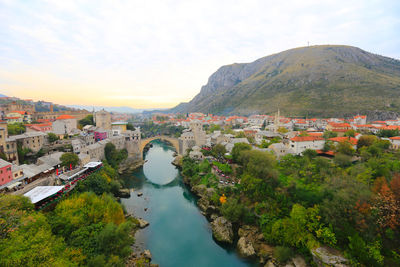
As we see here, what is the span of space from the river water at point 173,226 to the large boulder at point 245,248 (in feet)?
1.39

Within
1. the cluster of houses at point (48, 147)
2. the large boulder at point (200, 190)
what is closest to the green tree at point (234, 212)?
the large boulder at point (200, 190)

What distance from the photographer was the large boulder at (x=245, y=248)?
11.2m

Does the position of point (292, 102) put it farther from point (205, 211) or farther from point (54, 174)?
point (54, 174)

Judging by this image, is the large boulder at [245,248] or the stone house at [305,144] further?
the stone house at [305,144]

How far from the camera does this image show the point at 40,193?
35.1ft

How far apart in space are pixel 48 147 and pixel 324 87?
68.6 meters

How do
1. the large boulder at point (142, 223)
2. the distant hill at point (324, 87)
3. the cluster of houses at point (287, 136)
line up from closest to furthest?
the large boulder at point (142, 223), the cluster of houses at point (287, 136), the distant hill at point (324, 87)

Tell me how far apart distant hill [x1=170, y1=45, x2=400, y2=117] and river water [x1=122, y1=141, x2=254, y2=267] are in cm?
4401

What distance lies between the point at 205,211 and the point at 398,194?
497 inches

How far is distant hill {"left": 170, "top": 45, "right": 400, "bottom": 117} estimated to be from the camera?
1780 inches

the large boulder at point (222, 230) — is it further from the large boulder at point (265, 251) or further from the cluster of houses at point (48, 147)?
the cluster of houses at point (48, 147)

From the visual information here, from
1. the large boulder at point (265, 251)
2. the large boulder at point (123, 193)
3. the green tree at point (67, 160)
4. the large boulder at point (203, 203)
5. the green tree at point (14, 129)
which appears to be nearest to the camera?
the large boulder at point (265, 251)

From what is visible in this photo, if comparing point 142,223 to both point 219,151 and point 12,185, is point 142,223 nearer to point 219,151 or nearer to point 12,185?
point 12,185

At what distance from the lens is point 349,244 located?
30.7ft
